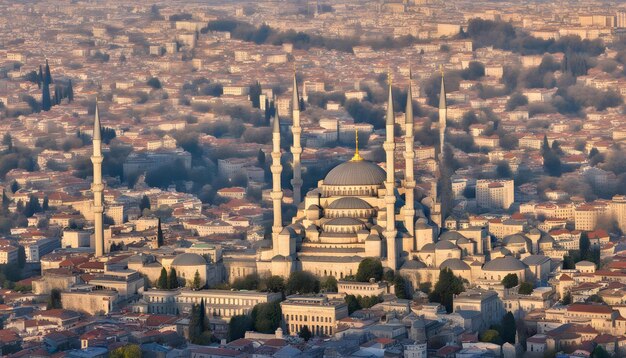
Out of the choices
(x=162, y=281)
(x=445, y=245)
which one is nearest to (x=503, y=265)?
(x=445, y=245)

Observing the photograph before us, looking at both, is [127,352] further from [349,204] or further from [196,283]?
[349,204]

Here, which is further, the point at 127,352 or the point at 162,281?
the point at 162,281

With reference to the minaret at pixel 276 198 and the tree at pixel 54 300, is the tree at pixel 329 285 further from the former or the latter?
the tree at pixel 54 300

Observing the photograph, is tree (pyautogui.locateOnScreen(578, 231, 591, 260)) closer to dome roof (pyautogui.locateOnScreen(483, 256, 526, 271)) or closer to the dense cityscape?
the dense cityscape

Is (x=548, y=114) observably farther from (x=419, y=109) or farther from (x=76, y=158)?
(x=76, y=158)

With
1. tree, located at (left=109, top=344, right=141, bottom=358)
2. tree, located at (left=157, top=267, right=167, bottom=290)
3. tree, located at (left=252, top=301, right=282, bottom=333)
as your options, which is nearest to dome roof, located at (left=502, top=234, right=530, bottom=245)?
tree, located at (left=252, top=301, right=282, bottom=333)

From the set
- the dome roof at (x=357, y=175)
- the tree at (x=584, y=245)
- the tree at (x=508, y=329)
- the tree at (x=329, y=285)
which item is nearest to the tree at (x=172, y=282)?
the tree at (x=329, y=285)

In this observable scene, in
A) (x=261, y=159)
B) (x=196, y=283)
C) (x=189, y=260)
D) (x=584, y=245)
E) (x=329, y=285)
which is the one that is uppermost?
(x=189, y=260)
